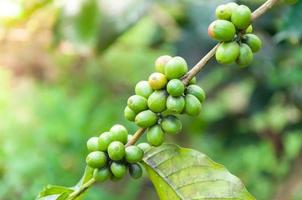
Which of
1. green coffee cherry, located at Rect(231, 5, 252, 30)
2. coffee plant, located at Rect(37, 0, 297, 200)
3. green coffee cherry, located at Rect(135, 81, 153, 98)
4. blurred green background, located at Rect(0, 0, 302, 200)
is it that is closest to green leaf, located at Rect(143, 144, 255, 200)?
coffee plant, located at Rect(37, 0, 297, 200)

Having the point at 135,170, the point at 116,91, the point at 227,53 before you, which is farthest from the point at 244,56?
the point at 116,91

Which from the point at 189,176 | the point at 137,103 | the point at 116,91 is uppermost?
the point at 116,91

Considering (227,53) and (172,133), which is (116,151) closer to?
(172,133)

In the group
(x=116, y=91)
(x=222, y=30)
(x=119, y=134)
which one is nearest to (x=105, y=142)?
(x=119, y=134)

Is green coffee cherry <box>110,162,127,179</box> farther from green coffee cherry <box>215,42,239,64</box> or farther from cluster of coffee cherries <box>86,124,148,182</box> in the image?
green coffee cherry <box>215,42,239,64</box>

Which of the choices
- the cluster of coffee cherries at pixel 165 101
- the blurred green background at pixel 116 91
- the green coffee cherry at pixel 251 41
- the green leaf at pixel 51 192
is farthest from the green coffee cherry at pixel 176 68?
the blurred green background at pixel 116 91

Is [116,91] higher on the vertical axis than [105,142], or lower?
higher

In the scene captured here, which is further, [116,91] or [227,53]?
[116,91]
